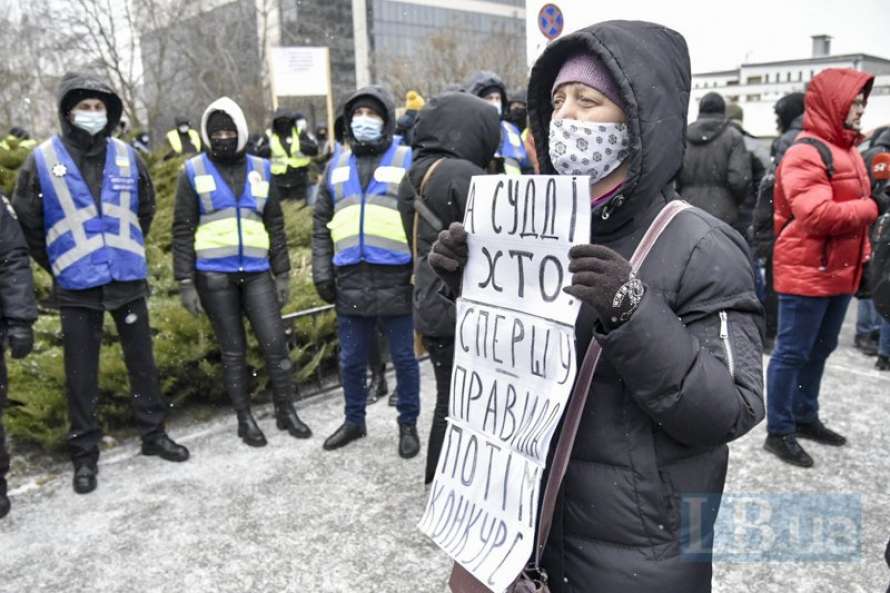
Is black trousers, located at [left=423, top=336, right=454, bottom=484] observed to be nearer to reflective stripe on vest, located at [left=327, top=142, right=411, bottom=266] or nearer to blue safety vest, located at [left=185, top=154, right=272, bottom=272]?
reflective stripe on vest, located at [left=327, top=142, right=411, bottom=266]

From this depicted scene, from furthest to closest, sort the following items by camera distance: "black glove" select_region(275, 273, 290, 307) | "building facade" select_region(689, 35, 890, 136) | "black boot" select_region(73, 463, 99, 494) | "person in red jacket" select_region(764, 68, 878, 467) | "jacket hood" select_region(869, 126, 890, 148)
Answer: "building facade" select_region(689, 35, 890, 136) < "jacket hood" select_region(869, 126, 890, 148) < "black glove" select_region(275, 273, 290, 307) < "black boot" select_region(73, 463, 99, 494) < "person in red jacket" select_region(764, 68, 878, 467)

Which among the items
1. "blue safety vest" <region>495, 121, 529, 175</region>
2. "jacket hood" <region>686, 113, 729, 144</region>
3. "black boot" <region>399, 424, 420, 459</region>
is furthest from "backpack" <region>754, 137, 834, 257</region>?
"black boot" <region>399, 424, 420, 459</region>

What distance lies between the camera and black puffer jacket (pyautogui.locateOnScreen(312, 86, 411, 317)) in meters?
4.60

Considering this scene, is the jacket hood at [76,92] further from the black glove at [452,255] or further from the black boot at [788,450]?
the black boot at [788,450]

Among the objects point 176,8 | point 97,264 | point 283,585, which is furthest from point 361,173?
point 176,8

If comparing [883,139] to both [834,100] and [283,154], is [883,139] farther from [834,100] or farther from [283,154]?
[283,154]

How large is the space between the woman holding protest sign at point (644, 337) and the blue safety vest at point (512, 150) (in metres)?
4.37

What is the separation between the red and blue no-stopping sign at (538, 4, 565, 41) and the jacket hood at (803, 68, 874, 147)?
8.02ft

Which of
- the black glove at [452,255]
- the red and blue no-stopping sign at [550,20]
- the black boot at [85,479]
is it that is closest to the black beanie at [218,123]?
the black boot at [85,479]

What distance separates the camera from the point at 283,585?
3311 millimetres

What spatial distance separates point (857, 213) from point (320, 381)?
13.0ft

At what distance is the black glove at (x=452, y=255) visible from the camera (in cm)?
212

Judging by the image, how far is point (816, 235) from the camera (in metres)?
4.07

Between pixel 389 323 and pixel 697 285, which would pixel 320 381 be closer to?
pixel 389 323
